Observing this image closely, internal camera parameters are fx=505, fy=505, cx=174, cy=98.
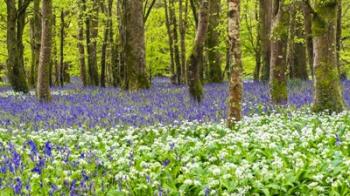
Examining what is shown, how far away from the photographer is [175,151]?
8.02 meters

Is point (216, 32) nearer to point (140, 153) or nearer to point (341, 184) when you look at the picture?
point (140, 153)

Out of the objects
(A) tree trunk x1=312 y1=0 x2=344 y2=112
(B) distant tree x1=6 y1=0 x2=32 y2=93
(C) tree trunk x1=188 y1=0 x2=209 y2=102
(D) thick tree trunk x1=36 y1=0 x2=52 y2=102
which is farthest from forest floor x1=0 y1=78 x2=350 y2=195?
(B) distant tree x1=6 y1=0 x2=32 y2=93

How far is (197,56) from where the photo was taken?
667 inches

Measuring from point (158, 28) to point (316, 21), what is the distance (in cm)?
2977

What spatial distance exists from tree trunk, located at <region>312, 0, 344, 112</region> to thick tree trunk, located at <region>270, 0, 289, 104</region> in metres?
1.94

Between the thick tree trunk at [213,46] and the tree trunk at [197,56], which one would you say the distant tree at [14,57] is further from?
the tree trunk at [197,56]

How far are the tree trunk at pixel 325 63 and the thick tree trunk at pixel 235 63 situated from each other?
9.66 feet

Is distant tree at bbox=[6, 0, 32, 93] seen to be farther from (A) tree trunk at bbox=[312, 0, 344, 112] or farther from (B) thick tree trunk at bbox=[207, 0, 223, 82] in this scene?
(A) tree trunk at bbox=[312, 0, 344, 112]

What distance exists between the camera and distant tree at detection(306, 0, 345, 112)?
12.8 metres

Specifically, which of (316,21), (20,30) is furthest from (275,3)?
(20,30)

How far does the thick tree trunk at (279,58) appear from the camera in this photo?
15023 millimetres

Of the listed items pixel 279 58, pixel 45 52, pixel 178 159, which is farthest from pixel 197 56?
pixel 178 159

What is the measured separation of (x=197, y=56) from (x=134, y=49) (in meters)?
7.29

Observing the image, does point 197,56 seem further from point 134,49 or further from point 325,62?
point 134,49
